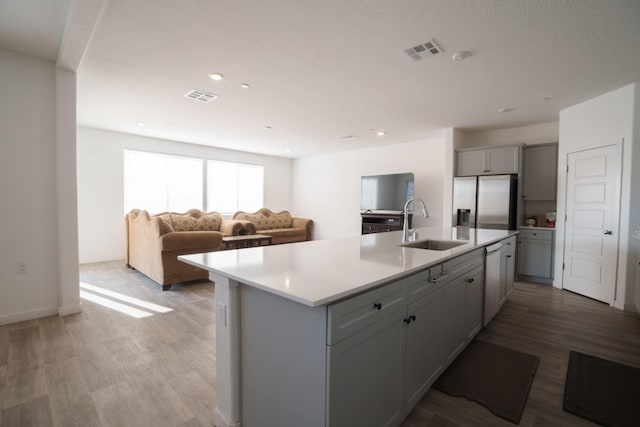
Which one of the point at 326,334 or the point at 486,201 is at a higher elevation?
the point at 486,201

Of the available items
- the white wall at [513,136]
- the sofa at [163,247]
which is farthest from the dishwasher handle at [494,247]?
the sofa at [163,247]

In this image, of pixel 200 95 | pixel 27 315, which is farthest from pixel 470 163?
pixel 27 315

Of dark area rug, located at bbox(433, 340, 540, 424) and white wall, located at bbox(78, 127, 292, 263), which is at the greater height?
white wall, located at bbox(78, 127, 292, 263)

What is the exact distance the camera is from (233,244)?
5289 millimetres

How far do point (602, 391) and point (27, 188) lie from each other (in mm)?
5038

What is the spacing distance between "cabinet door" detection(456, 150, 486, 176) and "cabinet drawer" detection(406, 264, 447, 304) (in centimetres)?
385

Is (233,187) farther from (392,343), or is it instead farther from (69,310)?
(392,343)

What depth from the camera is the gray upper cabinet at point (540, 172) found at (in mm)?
4504

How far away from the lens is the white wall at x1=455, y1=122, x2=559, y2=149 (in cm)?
481

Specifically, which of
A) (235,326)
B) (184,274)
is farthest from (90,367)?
(184,274)

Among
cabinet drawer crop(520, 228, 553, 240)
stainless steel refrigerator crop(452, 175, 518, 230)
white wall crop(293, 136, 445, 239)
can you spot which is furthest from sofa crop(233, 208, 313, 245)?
cabinet drawer crop(520, 228, 553, 240)

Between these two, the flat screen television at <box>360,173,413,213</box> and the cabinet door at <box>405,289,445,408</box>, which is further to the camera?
the flat screen television at <box>360,173,413,213</box>

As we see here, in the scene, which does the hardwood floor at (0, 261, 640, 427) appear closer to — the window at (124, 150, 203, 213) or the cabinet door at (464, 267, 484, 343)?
the cabinet door at (464, 267, 484, 343)

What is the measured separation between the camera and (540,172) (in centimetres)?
460
